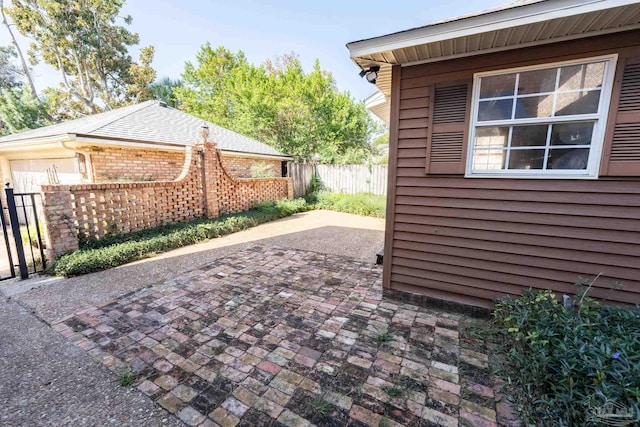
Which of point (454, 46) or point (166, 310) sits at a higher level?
point (454, 46)

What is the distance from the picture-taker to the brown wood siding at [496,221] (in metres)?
2.34

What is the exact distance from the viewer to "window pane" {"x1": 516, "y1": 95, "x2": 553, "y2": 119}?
251 cm

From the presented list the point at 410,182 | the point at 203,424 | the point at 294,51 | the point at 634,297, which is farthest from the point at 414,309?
the point at 294,51

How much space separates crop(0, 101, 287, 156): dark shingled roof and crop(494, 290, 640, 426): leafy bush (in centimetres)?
828

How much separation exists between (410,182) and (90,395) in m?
3.49

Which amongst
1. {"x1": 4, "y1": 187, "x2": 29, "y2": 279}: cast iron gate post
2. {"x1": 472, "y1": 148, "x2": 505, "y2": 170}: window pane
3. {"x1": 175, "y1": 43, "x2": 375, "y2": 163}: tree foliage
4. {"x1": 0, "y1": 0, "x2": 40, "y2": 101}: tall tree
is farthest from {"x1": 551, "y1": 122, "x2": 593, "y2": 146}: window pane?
{"x1": 0, "y1": 0, "x2": 40, "y2": 101}: tall tree

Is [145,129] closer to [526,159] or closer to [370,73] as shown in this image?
[370,73]

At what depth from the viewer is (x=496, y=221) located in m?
2.78

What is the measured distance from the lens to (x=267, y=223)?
869cm

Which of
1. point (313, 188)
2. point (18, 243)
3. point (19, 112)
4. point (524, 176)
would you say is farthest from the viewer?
point (19, 112)

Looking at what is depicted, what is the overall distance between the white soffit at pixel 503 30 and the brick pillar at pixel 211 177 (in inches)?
214

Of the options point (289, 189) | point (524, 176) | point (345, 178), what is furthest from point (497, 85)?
point (345, 178)

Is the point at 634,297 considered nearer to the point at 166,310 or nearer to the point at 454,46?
the point at 454,46

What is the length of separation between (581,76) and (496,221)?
1459 millimetres
